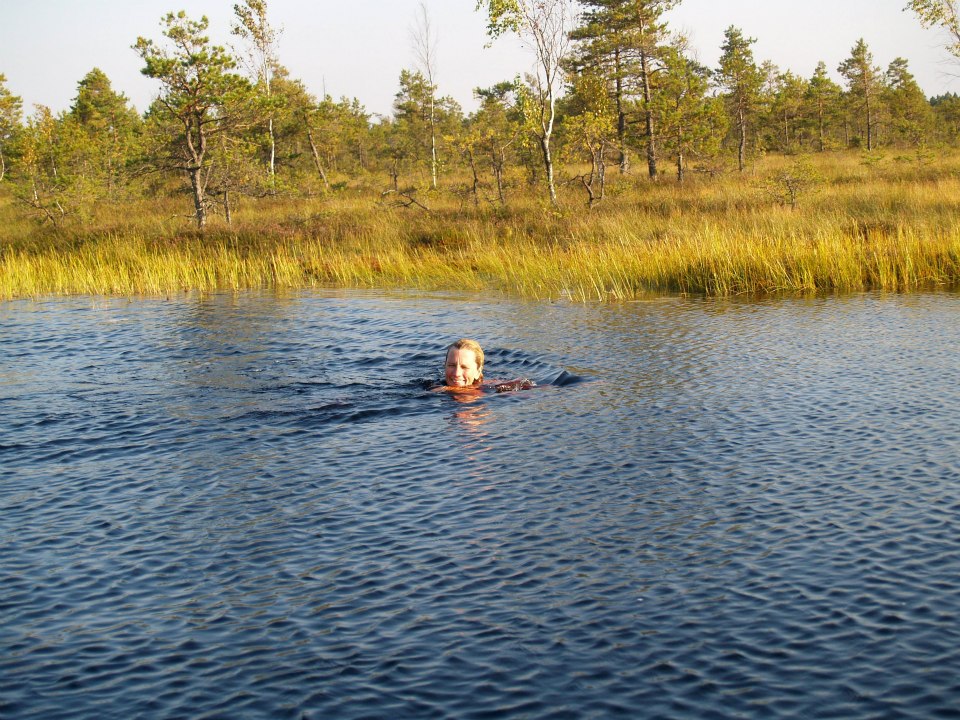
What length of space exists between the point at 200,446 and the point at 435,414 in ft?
6.67

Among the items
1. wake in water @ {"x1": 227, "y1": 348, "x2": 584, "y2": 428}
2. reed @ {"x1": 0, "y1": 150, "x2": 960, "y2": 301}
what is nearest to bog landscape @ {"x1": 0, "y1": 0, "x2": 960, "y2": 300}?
reed @ {"x1": 0, "y1": 150, "x2": 960, "y2": 301}

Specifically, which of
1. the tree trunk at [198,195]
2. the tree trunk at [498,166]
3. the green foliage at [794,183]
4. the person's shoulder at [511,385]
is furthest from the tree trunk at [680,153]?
the person's shoulder at [511,385]

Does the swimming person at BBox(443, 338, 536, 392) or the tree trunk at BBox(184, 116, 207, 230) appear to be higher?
the tree trunk at BBox(184, 116, 207, 230)

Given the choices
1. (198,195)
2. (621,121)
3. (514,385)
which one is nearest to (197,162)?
(198,195)

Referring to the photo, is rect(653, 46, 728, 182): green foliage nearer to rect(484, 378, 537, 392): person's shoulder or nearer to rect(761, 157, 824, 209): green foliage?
rect(761, 157, 824, 209): green foliage

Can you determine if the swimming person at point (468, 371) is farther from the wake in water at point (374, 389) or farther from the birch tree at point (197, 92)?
the birch tree at point (197, 92)

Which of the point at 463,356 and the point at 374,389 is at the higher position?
the point at 463,356

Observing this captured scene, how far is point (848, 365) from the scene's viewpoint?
919 cm

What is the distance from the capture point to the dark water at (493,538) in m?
3.64

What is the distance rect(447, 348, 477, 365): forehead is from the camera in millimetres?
8379

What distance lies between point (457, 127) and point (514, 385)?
47028mm

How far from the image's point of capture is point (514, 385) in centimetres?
893

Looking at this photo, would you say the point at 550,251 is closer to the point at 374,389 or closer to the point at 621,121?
the point at 374,389

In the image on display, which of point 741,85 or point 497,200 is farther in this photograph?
point 741,85
